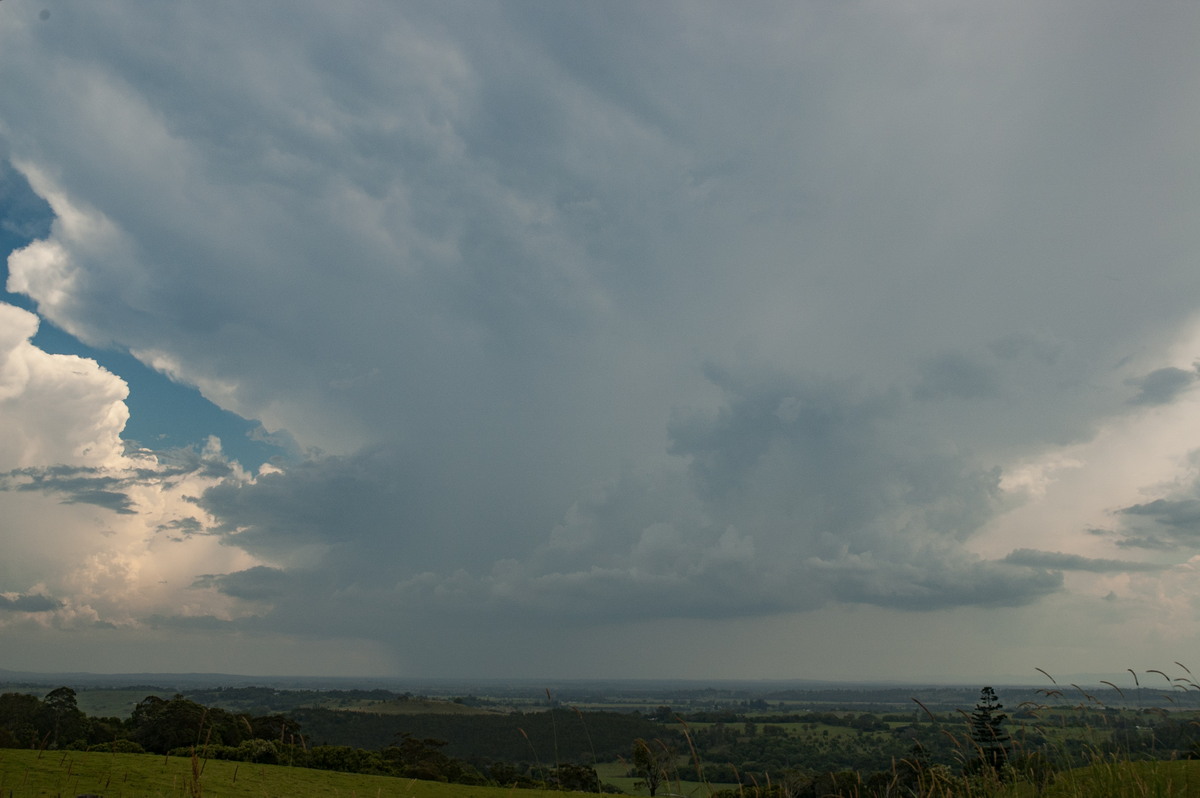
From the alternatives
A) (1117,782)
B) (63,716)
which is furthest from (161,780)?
(63,716)

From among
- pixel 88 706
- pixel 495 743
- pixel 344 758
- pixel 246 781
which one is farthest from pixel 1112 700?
pixel 88 706

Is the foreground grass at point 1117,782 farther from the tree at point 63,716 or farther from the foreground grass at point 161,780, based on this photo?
the tree at point 63,716

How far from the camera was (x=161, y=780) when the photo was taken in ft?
68.9

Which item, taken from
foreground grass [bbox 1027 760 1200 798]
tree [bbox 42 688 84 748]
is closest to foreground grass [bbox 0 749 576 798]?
foreground grass [bbox 1027 760 1200 798]

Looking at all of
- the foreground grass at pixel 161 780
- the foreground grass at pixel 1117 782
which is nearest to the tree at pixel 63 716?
the foreground grass at pixel 161 780

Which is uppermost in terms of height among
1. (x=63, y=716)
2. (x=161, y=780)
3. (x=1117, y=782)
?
(x=1117, y=782)

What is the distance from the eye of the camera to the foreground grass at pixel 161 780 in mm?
19812

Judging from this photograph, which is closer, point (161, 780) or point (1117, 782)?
point (1117, 782)

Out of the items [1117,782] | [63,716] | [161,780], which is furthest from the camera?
[63,716]

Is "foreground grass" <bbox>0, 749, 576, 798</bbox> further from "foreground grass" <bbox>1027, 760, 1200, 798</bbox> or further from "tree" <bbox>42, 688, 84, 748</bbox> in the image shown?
"tree" <bbox>42, 688, 84, 748</bbox>

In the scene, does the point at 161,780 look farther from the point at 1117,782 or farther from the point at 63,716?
the point at 63,716

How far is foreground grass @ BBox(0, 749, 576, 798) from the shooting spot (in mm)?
19812

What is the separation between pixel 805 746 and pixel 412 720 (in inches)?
3403

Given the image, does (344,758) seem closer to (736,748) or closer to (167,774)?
(167,774)
